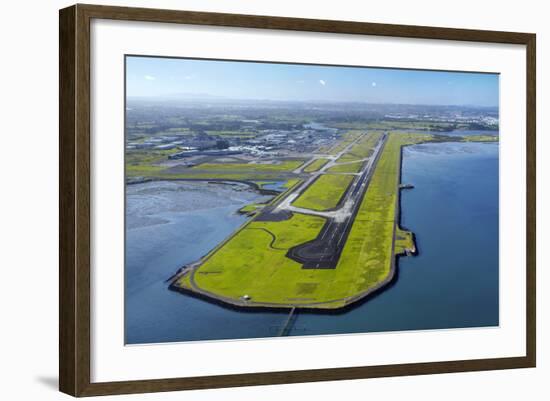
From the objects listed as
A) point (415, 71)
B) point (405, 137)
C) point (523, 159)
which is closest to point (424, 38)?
point (415, 71)

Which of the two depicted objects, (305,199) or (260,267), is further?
(305,199)

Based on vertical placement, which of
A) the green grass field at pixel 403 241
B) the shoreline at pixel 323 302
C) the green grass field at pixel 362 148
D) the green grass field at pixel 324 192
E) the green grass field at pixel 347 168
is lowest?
the shoreline at pixel 323 302

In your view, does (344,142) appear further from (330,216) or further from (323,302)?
(323,302)

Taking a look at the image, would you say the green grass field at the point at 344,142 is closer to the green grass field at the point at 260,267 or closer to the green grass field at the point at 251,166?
the green grass field at the point at 251,166

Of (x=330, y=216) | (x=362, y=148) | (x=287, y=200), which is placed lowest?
(x=330, y=216)

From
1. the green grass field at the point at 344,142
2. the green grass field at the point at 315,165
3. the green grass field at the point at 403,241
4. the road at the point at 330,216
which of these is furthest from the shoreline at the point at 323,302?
the green grass field at the point at 344,142

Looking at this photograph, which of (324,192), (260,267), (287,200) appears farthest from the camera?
(324,192)

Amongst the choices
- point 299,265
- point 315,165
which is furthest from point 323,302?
point 315,165
